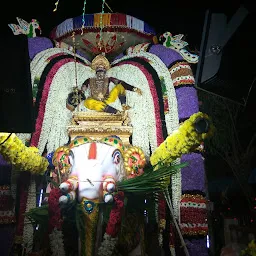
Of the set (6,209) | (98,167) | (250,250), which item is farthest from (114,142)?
(250,250)

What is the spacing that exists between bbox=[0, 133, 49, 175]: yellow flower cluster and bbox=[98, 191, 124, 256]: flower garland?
4.01ft

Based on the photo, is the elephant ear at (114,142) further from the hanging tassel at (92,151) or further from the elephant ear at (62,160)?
the elephant ear at (62,160)

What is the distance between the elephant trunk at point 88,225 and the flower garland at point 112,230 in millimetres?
124

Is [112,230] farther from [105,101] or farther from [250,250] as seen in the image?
[105,101]

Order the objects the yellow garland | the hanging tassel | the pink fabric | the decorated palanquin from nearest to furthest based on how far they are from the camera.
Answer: the decorated palanquin
the hanging tassel
the pink fabric
the yellow garland

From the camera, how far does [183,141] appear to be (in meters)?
3.51

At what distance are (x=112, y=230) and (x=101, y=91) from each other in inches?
90.0

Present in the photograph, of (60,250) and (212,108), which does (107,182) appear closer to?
(60,250)

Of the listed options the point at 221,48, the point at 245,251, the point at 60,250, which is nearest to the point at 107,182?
the point at 60,250

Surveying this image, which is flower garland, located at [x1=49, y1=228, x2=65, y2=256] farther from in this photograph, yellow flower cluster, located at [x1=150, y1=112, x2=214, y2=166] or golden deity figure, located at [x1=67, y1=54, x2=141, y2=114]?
golden deity figure, located at [x1=67, y1=54, x2=141, y2=114]

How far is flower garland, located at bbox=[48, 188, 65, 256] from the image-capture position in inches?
139

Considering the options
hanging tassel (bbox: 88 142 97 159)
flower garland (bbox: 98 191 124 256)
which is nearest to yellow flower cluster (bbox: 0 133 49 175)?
hanging tassel (bbox: 88 142 97 159)

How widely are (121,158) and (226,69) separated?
191 cm

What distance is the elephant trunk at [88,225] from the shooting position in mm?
3494
